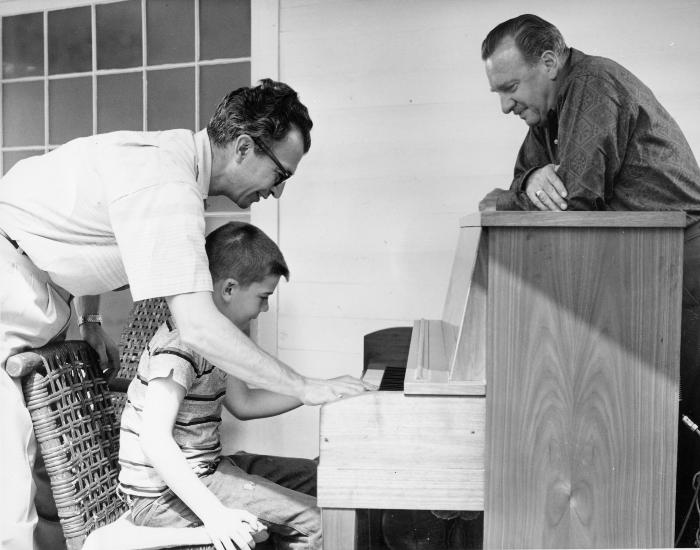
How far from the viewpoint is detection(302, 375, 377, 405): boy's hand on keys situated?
142 cm

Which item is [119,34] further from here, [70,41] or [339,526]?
[339,526]

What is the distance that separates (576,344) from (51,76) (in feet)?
12.1

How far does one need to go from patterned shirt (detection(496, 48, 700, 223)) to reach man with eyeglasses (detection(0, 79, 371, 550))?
0.70m

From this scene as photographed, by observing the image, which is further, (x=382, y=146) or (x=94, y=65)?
(x=94, y=65)

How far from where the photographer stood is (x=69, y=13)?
385cm

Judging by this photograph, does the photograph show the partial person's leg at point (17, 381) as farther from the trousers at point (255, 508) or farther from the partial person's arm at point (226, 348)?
the partial person's arm at point (226, 348)

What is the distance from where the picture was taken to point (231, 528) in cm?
151

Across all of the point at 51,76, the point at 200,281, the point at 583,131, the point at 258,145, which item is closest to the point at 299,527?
the point at 200,281

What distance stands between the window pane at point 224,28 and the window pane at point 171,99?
0.57 feet

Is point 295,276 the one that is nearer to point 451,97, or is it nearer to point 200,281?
point 451,97

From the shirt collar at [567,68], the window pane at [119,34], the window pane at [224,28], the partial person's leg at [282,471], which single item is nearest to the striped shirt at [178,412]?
the partial person's leg at [282,471]

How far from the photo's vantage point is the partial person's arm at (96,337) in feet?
7.04

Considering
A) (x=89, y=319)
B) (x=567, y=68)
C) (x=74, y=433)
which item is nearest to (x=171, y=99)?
(x=89, y=319)

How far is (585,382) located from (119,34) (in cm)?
340
